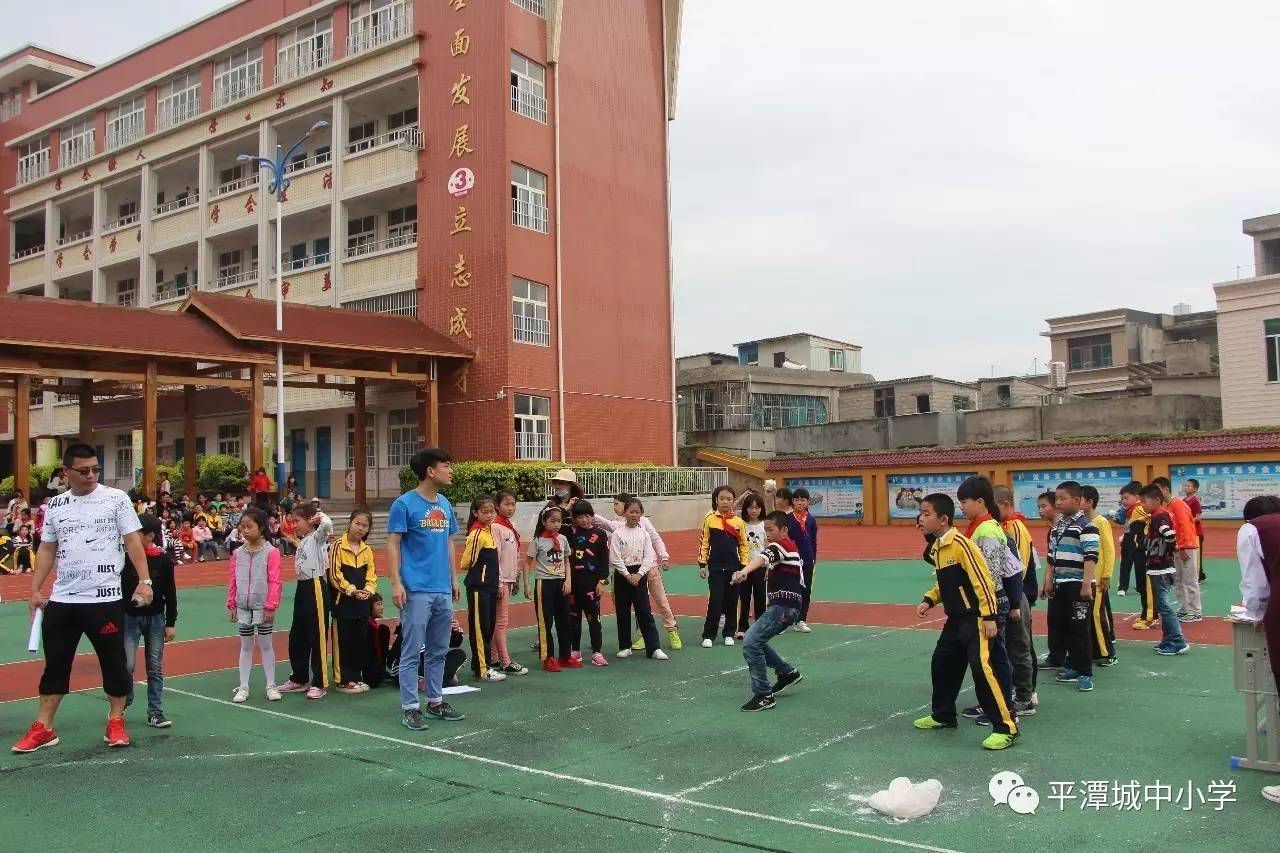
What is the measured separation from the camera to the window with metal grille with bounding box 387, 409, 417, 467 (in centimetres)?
3328

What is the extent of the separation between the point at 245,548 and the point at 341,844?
4.18m

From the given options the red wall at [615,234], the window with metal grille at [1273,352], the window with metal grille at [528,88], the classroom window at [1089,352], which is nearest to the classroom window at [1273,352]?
the window with metal grille at [1273,352]

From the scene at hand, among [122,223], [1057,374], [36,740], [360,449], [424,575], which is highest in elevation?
[122,223]

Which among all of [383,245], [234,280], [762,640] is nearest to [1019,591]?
[762,640]

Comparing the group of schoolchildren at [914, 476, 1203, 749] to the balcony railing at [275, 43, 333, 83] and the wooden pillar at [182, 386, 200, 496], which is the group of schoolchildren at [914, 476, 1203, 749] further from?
the balcony railing at [275, 43, 333, 83]

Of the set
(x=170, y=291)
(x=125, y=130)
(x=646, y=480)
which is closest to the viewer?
(x=646, y=480)

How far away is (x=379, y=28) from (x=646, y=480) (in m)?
16.4

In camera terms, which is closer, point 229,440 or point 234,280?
point 234,280

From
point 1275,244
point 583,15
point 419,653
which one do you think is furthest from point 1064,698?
point 1275,244

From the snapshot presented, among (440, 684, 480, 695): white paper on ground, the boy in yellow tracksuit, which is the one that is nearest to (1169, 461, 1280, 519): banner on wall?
the boy in yellow tracksuit

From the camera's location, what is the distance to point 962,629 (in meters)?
7.04

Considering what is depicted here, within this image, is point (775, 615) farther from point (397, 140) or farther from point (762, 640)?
point (397, 140)

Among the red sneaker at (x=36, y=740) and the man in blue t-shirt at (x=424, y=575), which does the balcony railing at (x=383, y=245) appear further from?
the red sneaker at (x=36, y=740)

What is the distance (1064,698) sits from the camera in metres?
8.02
